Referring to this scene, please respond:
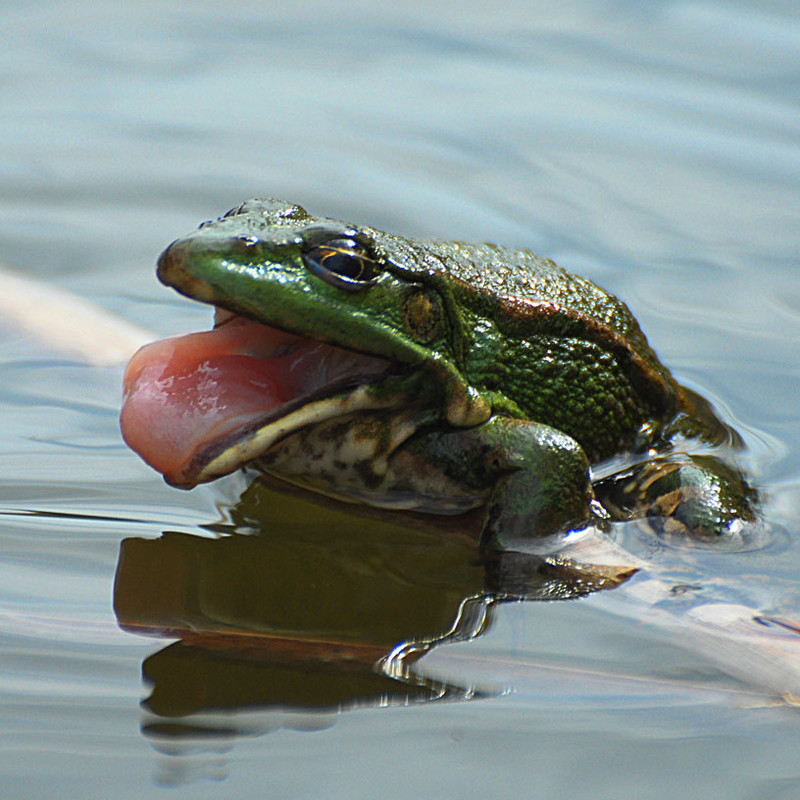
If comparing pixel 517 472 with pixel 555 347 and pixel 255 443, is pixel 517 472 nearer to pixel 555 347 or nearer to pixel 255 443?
pixel 555 347

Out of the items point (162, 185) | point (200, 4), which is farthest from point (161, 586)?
point (200, 4)

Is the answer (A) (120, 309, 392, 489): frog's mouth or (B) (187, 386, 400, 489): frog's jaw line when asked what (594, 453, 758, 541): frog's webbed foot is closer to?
(A) (120, 309, 392, 489): frog's mouth

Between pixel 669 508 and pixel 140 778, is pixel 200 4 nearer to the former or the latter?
pixel 669 508

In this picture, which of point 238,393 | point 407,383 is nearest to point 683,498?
point 407,383

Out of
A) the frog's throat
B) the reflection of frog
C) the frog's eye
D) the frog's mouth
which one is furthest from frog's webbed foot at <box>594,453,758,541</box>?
the frog's eye

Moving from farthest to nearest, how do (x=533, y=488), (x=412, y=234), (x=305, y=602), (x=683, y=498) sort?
(x=412, y=234) → (x=683, y=498) → (x=533, y=488) → (x=305, y=602)

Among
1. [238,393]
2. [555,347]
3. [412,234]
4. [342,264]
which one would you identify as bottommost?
[412,234]
